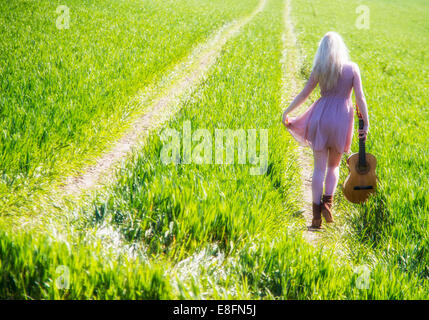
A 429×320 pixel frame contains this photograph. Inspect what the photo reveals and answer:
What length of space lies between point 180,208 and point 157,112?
4197mm

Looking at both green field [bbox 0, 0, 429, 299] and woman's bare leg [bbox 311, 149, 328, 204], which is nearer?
green field [bbox 0, 0, 429, 299]

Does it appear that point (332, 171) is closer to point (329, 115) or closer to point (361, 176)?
point (361, 176)

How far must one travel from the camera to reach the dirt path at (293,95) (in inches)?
161

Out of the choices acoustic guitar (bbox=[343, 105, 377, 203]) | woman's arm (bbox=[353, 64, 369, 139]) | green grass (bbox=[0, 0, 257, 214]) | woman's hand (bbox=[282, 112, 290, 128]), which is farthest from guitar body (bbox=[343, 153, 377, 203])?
green grass (bbox=[0, 0, 257, 214])

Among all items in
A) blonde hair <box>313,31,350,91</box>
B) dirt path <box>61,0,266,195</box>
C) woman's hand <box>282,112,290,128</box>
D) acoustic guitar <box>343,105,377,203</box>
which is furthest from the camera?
dirt path <box>61,0,266,195</box>

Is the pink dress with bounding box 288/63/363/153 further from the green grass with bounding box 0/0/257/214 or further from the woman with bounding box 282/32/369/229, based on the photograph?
the green grass with bounding box 0/0/257/214

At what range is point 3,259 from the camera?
2.25 m

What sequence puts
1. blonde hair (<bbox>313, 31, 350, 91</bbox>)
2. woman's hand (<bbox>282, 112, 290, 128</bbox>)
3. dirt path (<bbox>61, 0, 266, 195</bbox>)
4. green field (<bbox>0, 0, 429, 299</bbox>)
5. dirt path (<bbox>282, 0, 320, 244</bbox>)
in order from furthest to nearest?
1. dirt path (<bbox>61, 0, 266, 195</bbox>)
2. dirt path (<bbox>282, 0, 320, 244</bbox>)
3. woman's hand (<bbox>282, 112, 290, 128</bbox>)
4. blonde hair (<bbox>313, 31, 350, 91</bbox>)
5. green field (<bbox>0, 0, 429, 299</bbox>)

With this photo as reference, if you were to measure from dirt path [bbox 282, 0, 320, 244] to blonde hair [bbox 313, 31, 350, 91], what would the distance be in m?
1.49

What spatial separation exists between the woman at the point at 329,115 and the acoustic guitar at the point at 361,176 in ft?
0.53

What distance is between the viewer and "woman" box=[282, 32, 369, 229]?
3533 mm

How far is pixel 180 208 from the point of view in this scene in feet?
9.92

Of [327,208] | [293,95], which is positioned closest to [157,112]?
[293,95]
